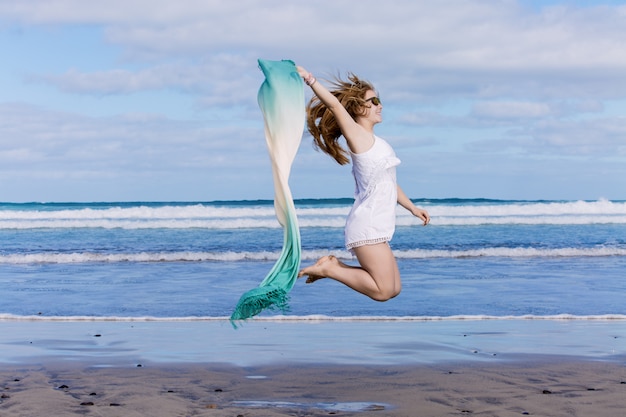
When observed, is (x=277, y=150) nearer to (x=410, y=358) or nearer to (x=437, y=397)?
(x=437, y=397)

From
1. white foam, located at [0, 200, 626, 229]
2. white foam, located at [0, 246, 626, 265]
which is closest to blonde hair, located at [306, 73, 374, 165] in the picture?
white foam, located at [0, 246, 626, 265]

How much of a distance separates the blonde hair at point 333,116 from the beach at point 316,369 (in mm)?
1847

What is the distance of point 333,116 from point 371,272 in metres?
1.21

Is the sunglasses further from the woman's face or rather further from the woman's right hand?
the woman's right hand

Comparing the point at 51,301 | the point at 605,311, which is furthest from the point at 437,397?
the point at 51,301

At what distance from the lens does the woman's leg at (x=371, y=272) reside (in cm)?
614

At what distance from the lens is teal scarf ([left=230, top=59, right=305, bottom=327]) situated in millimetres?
6039

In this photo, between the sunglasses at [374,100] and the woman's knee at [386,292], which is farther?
the sunglasses at [374,100]

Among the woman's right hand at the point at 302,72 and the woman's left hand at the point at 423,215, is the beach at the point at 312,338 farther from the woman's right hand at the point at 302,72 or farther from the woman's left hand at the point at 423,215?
the woman's right hand at the point at 302,72

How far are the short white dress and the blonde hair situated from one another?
0.25 meters

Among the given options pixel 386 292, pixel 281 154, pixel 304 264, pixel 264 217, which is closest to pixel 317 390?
pixel 386 292

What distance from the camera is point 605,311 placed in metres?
11.0

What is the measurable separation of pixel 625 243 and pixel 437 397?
1843cm

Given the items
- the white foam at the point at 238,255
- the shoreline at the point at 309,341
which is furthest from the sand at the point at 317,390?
the white foam at the point at 238,255
